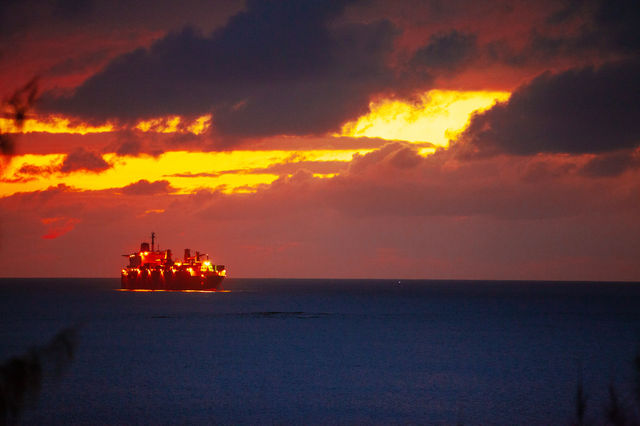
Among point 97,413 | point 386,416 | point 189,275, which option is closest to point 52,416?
point 97,413

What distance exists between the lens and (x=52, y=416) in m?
35.9

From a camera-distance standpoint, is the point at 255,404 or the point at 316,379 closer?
the point at 255,404

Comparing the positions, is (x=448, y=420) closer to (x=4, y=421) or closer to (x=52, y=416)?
(x=52, y=416)

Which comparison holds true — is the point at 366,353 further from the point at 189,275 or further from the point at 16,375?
the point at 189,275

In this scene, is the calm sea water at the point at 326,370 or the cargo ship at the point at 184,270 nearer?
the calm sea water at the point at 326,370

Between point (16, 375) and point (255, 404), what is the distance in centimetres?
3511

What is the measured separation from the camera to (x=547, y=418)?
3769 cm

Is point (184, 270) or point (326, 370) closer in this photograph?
point (326, 370)

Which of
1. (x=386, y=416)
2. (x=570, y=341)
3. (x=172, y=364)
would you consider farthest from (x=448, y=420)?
(x=570, y=341)

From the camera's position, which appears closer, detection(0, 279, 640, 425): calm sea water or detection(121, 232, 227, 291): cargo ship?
detection(0, 279, 640, 425): calm sea water

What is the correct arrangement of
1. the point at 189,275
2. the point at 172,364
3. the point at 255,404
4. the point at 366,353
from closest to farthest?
the point at 255,404, the point at 172,364, the point at 366,353, the point at 189,275

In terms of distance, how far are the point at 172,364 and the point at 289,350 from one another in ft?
45.0

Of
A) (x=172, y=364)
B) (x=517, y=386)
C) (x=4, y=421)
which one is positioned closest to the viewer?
(x=4, y=421)

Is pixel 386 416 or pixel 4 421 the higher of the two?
pixel 4 421
